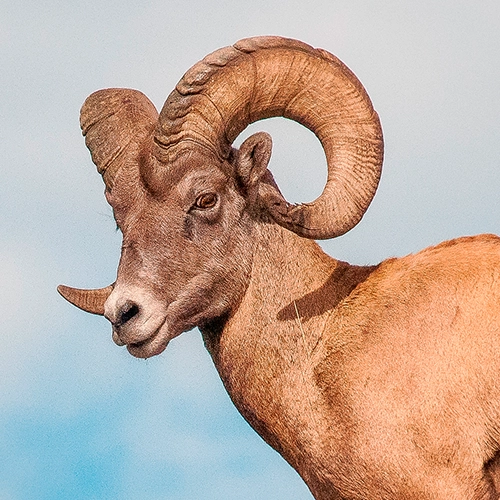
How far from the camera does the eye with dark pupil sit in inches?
497

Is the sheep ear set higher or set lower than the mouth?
higher

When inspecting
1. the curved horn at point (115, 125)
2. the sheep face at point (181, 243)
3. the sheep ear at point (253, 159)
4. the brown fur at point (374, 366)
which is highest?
the curved horn at point (115, 125)

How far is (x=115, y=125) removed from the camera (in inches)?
552

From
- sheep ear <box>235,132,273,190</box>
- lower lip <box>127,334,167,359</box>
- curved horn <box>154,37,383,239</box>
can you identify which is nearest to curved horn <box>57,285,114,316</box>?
lower lip <box>127,334,167,359</box>

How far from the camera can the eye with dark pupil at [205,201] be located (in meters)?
12.6

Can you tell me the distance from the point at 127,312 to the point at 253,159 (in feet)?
5.86

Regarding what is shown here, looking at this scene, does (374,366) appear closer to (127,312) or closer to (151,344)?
(151,344)

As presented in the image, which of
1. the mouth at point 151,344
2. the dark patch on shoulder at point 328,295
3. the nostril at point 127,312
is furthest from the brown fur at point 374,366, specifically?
the nostril at point 127,312

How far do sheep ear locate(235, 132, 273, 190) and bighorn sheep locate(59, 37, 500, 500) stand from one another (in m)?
0.01

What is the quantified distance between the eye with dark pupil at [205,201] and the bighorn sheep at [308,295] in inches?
0.5

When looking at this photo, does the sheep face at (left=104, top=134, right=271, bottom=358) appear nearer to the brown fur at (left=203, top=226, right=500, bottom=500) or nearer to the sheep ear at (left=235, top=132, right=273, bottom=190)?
the sheep ear at (left=235, top=132, right=273, bottom=190)

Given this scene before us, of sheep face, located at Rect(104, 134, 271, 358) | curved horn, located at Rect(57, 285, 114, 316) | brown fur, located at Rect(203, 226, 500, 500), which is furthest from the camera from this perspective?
curved horn, located at Rect(57, 285, 114, 316)

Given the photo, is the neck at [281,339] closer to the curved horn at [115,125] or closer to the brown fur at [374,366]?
the brown fur at [374,366]

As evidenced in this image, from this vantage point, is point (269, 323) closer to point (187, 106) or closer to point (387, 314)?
point (387, 314)
